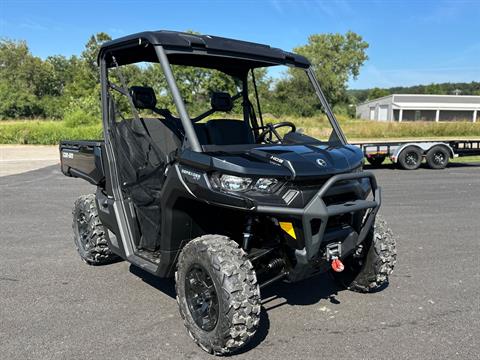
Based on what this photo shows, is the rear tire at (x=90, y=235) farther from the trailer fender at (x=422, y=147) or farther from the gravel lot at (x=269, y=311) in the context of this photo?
the trailer fender at (x=422, y=147)

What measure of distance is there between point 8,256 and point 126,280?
185 centimetres

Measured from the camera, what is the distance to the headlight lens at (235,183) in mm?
3049

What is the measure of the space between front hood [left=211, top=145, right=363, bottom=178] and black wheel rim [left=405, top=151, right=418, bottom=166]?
40.5 feet

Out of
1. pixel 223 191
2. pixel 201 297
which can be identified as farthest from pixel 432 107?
pixel 223 191

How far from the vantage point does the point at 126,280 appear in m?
4.75

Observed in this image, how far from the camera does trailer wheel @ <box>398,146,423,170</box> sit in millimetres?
15047

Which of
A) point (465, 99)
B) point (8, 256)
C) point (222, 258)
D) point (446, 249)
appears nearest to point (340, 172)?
point (222, 258)

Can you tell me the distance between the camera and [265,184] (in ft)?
10.2

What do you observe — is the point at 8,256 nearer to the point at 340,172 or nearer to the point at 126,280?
the point at 126,280

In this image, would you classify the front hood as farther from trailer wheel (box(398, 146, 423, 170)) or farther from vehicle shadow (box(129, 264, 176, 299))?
trailer wheel (box(398, 146, 423, 170))

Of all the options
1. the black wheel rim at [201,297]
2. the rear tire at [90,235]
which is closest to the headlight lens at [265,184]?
the black wheel rim at [201,297]

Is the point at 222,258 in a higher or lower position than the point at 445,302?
higher

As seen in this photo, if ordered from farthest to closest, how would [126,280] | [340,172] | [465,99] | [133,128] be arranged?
1. [465,99]
2. [126,280]
3. [133,128]
4. [340,172]

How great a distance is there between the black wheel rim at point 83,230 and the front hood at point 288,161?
2.57m
